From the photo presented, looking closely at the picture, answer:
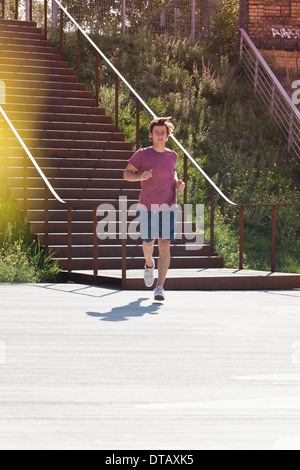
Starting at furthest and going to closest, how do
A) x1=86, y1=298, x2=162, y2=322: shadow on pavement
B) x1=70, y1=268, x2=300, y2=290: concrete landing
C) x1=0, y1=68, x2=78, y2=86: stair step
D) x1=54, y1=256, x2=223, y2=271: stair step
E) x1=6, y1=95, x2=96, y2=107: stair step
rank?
x1=0, y1=68, x2=78, y2=86: stair step
x1=6, y1=95, x2=96, y2=107: stair step
x1=54, y1=256, x2=223, y2=271: stair step
x1=70, y1=268, x2=300, y2=290: concrete landing
x1=86, y1=298, x2=162, y2=322: shadow on pavement

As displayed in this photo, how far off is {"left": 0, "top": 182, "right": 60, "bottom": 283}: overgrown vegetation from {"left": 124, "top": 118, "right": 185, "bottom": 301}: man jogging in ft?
6.88

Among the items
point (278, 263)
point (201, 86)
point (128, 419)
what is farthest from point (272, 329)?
point (201, 86)

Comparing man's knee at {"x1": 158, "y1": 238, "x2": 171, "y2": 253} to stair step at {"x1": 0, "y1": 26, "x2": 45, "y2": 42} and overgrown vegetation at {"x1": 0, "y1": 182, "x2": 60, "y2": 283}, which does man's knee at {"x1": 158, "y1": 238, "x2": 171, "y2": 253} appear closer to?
overgrown vegetation at {"x1": 0, "y1": 182, "x2": 60, "y2": 283}

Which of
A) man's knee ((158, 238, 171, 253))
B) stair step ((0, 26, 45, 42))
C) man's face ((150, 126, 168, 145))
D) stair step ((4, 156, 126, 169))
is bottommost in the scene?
man's knee ((158, 238, 171, 253))

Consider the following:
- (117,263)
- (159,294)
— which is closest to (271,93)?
(117,263)

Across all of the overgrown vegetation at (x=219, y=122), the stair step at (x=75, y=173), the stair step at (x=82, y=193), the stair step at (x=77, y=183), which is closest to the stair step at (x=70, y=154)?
the stair step at (x=75, y=173)

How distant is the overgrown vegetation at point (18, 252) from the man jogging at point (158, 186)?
2098 millimetres

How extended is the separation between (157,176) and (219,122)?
9.77 meters

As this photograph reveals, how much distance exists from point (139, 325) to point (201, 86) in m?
12.0

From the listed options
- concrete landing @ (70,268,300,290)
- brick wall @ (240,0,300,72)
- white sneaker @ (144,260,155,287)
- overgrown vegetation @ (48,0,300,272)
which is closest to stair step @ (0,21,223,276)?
concrete landing @ (70,268,300,290)

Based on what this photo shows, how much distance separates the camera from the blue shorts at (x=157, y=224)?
312 inches

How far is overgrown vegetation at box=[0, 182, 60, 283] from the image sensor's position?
9500mm

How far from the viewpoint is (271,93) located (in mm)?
19109

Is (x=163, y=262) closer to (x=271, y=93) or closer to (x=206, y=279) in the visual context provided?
(x=206, y=279)
